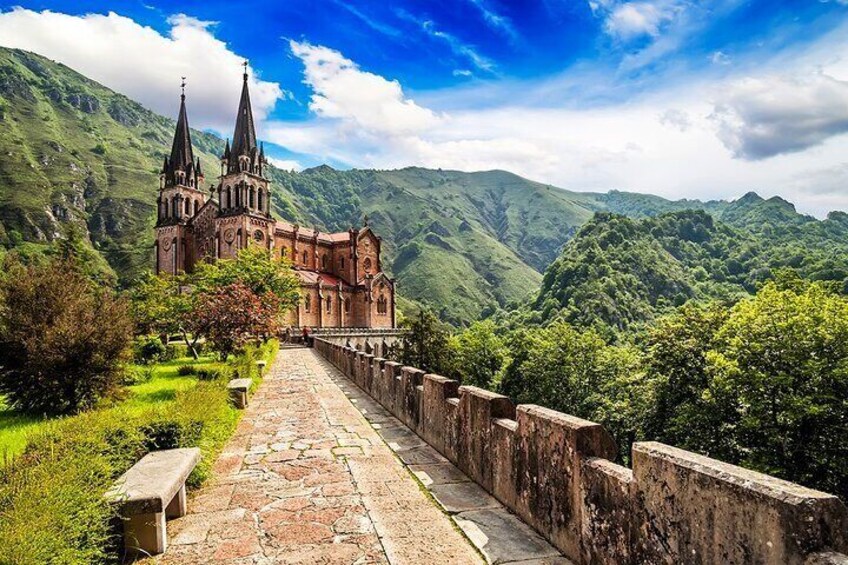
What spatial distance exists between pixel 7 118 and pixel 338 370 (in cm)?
16864

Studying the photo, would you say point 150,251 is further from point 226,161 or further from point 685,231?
point 685,231

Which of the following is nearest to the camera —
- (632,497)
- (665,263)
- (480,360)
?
(632,497)

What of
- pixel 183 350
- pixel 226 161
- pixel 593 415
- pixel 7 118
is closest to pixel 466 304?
pixel 226 161

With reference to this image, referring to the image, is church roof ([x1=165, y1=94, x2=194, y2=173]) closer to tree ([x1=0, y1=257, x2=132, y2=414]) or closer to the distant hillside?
the distant hillside

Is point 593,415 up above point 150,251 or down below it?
below

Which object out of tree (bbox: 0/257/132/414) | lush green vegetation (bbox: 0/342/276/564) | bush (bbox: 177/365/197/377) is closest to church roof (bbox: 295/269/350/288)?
bush (bbox: 177/365/197/377)

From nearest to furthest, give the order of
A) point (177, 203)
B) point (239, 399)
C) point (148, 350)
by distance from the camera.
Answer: point (239, 399) < point (148, 350) < point (177, 203)

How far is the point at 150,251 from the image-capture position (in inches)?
4257

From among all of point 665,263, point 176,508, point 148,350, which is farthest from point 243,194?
point 665,263

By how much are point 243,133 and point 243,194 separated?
769cm

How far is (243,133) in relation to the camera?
195ft

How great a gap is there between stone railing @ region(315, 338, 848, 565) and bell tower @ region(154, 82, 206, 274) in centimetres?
6218

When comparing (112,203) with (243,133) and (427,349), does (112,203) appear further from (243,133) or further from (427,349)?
(427,349)

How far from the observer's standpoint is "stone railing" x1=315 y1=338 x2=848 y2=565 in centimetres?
212
